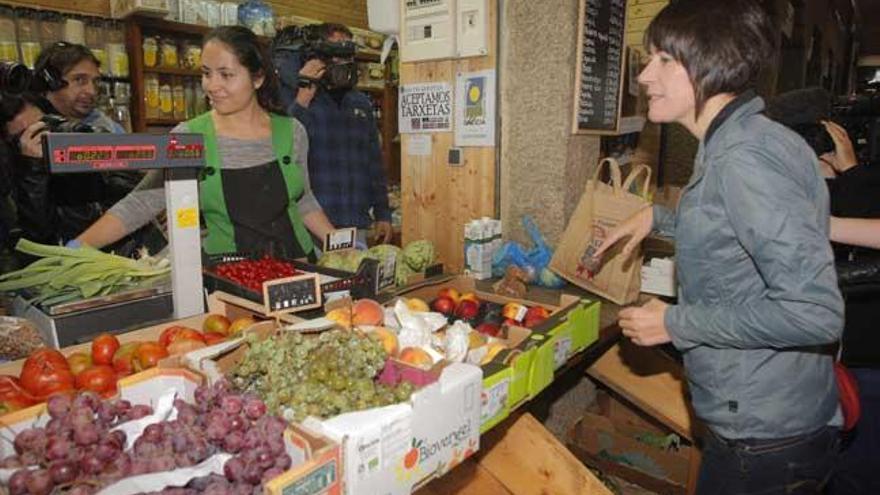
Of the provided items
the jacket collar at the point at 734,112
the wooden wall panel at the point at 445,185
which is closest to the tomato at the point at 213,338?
the jacket collar at the point at 734,112

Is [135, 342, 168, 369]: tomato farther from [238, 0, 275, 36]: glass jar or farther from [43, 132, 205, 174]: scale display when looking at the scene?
[238, 0, 275, 36]: glass jar

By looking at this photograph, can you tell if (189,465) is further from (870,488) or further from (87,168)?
(870,488)

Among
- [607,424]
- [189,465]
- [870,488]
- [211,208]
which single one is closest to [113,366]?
[189,465]

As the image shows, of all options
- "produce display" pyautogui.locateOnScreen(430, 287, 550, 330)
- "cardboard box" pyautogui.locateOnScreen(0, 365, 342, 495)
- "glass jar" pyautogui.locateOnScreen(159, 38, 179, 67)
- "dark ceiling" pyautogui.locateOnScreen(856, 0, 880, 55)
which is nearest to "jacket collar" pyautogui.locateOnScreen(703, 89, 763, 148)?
"produce display" pyautogui.locateOnScreen(430, 287, 550, 330)

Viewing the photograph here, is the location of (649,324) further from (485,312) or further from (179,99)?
(179,99)

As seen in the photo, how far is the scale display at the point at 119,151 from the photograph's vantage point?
1.29 metres

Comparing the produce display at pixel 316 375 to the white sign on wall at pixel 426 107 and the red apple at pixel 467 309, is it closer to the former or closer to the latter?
the red apple at pixel 467 309

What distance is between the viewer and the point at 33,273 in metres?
1.66

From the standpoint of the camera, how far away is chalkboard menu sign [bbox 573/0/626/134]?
2.49 metres

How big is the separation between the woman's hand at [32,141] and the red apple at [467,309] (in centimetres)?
190

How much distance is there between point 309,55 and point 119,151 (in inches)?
81.1

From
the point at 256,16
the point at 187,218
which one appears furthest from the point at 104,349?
the point at 256,16

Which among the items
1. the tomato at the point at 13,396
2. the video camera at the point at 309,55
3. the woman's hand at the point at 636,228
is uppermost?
the video camera at the point at 309,55

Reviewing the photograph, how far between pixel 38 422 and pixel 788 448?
5.05 feet
